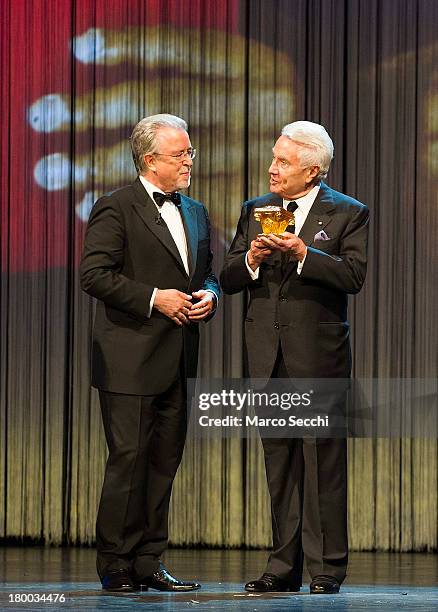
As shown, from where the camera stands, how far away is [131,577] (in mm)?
3596

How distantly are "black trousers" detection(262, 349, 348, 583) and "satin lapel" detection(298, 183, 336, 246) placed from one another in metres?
0.42

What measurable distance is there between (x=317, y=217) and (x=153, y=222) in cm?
53

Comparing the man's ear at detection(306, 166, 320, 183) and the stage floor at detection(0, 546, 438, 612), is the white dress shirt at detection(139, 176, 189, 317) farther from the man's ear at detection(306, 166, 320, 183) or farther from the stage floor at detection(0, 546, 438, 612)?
the stage floor at detection(0, 546, 438, 612)

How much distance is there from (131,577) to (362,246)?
1.29 meters

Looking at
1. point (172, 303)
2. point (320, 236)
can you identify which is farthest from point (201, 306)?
point (320, 236)

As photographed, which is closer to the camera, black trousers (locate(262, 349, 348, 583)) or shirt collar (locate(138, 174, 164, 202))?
black trousers (locate(262, 349, 348, 583))

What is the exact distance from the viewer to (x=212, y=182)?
19.0ft

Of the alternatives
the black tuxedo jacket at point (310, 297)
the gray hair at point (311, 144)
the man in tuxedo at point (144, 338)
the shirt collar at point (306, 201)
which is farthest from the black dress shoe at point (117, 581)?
the gray hair at point (311, 144)

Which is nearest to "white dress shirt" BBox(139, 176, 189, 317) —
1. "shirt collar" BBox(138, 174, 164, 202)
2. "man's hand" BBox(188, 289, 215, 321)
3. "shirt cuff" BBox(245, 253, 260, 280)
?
"shirt collar" BBox(138, 174, 164, 202)

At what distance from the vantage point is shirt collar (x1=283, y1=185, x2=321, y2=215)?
368cm

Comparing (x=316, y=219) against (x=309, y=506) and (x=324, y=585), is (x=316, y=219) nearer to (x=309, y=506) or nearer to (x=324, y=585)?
(x=309, y=506)

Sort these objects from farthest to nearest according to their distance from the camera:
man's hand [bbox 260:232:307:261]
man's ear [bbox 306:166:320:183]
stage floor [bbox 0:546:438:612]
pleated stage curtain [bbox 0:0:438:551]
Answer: pleated stage curtain [bbox 0:0:438:551]
man's ear [bbox 306:166:320:183]
man's hand [bbox 260:232:307:261]
stage floor [bbox 0:546:438:612]

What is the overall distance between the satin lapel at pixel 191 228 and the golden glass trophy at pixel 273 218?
336mm

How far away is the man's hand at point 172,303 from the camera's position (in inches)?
141
